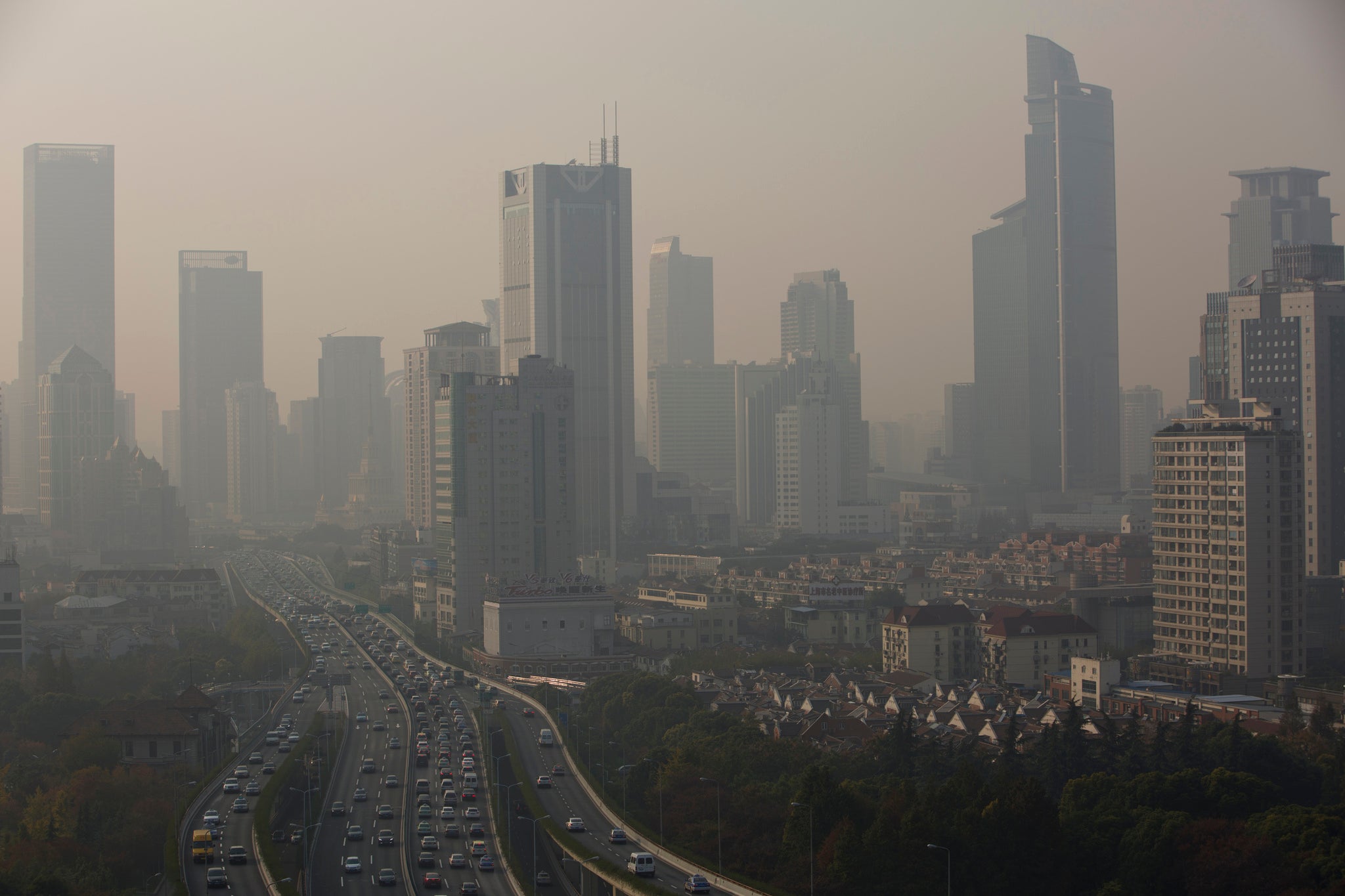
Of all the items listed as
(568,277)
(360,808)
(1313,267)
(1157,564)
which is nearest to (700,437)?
(568,277)

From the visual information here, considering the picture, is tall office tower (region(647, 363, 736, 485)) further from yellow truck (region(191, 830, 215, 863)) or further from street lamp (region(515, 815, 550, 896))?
yellow truck (region(191, 830, 215, 863))

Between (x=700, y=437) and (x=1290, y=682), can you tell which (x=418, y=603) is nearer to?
(x=1290, y=682)

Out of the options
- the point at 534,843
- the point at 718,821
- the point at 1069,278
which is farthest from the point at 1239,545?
the point at 1069,278

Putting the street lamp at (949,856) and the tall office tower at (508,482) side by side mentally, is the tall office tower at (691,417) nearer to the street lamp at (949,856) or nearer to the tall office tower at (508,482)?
the tall office tower at (508,482)

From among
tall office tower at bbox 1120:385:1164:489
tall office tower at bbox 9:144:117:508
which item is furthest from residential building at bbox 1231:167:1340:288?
tall office tower at bbox 9:144:117:508

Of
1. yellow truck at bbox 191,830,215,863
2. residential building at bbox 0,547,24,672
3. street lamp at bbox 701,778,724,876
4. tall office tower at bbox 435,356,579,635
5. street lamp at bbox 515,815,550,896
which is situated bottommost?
street lamp at bbox 515,815,550,896
